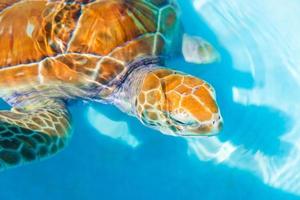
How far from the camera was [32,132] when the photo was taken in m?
3.02

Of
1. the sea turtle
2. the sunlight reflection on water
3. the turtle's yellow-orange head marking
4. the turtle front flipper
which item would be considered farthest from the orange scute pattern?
the sunlight reflection on water

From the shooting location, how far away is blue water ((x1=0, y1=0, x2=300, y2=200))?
376cm

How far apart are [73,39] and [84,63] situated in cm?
19

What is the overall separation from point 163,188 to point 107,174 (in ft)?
1.62

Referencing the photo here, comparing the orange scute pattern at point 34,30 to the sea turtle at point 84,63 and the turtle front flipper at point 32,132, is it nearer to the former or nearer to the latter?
the sea turtle at point 84,63

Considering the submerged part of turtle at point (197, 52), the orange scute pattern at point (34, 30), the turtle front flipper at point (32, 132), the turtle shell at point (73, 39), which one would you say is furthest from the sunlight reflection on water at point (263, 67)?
the orange scute pattern at point (34, 30)

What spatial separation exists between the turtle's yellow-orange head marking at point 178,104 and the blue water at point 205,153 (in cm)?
82

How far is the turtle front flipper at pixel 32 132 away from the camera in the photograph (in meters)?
2.79

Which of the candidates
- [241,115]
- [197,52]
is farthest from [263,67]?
[197,52]

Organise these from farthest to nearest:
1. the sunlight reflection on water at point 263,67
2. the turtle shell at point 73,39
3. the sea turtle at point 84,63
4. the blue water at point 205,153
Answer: the sunlight reflection on water at point 263,67, the blue water at point 205,153, the turtle shell at point 73,39, the sea turtle at point 84,63

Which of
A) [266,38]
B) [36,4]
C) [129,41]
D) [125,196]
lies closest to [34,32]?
[36,4]

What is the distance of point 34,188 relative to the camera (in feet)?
12.2

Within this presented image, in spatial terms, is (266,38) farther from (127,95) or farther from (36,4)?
(36,4)

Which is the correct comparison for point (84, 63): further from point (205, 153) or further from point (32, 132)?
point (205, 153)
